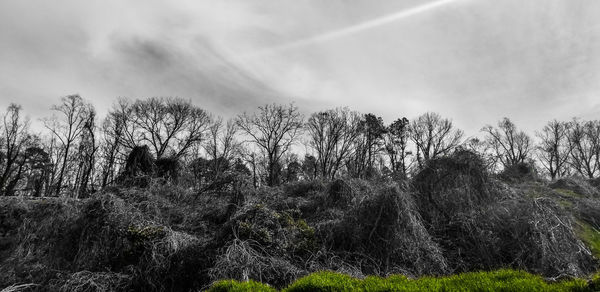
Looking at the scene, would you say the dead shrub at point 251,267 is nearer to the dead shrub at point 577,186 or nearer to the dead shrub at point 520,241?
the dead shrub at point 520,241

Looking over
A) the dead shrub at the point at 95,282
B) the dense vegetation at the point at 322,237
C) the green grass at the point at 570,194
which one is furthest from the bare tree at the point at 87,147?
the green grass at the point at 570,194

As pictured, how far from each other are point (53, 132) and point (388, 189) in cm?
2905

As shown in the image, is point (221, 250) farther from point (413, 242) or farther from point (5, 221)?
point (5, 221)

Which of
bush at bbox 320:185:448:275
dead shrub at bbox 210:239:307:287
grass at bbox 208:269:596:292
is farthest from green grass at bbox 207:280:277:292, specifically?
bush at bbox 320:185:448:275

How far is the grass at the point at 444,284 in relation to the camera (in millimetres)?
3551

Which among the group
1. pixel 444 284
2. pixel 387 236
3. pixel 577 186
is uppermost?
pixel 577 186

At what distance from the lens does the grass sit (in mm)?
3551

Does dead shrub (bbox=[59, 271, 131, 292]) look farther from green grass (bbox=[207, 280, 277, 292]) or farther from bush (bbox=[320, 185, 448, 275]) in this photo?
bush (bbox=[320, 185, 448, 275])

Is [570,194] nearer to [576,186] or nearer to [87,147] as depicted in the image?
[576,186]

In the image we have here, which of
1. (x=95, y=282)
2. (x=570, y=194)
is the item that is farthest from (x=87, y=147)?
(x=570, y=194)

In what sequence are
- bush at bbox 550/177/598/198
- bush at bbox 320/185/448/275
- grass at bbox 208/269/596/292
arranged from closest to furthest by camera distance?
1. grass at bbox 208/269/596/292
2. bush at bbox 320/185/448/275
3. bush at bbox 550/177/598/198

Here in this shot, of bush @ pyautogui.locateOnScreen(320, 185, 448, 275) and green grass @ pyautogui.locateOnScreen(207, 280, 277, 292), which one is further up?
bush @ pyautogui.locateOnScreen(320, 185, 448, 275)

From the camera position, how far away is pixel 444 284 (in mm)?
3953

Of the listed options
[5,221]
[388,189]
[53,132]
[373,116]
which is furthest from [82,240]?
[373,116]
